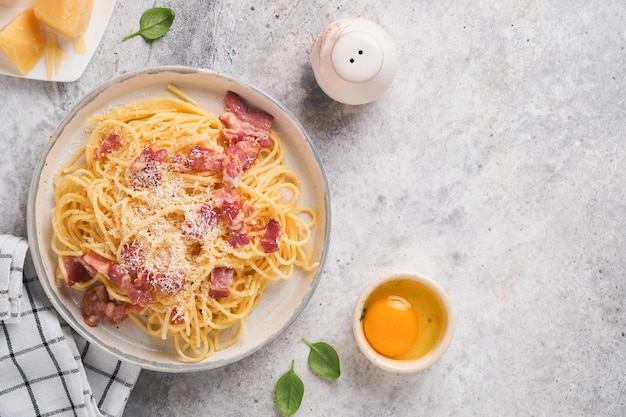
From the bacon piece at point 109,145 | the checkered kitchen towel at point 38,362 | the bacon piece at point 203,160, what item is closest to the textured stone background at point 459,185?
the checkered kitchen towel at point 38,362

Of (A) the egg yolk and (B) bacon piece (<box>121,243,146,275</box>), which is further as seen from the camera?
(A) the egg yolk

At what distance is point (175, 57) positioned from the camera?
2.92 meters

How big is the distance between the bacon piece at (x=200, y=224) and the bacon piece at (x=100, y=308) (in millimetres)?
Result: 441

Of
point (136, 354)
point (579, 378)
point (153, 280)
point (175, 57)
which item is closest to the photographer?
point (153, 280)

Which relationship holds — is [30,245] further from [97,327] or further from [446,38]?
[446,38]

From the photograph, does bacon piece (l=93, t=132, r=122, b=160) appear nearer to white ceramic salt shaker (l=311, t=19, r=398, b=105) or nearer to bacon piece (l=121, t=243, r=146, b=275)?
bacon piece (l=121, t=243, r=146, b=275)

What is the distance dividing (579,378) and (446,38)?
1.72 metres

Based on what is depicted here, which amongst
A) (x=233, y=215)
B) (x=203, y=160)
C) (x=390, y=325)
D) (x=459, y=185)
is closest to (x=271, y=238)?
(x=233, y=215)

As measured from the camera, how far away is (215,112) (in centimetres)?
277

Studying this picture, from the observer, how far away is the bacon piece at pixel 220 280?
260 centimetres

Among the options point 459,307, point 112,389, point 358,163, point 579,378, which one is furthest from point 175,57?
point 579,378

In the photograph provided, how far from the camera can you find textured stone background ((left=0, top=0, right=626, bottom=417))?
294 cm

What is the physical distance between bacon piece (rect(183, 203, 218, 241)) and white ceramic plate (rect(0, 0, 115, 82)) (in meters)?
0.87

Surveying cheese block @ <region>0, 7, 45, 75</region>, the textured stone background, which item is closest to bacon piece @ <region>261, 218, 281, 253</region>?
the textured stone background
